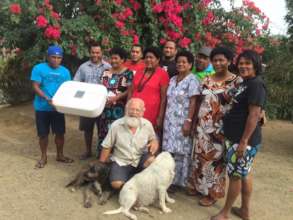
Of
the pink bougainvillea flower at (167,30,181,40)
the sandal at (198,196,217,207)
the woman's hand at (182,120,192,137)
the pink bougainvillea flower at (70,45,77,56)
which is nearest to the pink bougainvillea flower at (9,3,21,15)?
the pink bougainvillea flower at (70,45,77,56)

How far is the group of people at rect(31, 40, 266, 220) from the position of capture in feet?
12.2

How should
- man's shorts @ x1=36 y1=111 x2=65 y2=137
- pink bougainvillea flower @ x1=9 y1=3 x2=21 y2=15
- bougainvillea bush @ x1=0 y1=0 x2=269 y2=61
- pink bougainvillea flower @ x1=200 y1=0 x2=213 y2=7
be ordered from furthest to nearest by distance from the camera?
pink bougainvillea flower @ x1=200 y1=0 x2=213 y2=7 < bougainvillea bush @ x1=0 y1=0 x2=269 y2=61 < pink bougainvillea flower @ x1=9 y1=3 x2=21 y2=15 < man's shorts @ x1=36 y1=111 x2=65 y2=137

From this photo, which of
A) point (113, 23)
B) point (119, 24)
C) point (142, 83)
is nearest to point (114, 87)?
point (142, 83)

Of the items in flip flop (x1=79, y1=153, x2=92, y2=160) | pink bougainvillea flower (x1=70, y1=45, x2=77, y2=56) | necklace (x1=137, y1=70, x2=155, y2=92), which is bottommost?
flip flop (x1=79, y1=153, x2=92, y2=160)

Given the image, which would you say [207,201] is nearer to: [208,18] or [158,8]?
[158,8]

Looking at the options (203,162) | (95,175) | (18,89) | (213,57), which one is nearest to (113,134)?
(95,175)

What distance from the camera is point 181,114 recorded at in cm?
449

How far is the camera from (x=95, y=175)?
461 centimetres

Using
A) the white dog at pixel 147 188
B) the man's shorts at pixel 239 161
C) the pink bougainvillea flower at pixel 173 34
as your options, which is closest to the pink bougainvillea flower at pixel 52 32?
the pink bougainvillea flower at pixel 173 34

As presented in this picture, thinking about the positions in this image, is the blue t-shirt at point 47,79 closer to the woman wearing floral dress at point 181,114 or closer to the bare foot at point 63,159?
the bare foot at point 63,159

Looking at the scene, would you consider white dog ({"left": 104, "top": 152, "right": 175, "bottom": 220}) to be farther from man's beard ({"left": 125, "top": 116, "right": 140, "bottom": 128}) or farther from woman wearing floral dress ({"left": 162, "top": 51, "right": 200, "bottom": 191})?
man's beard ({"left": 125, "top": 116, "right": 140, "bottom": 128})

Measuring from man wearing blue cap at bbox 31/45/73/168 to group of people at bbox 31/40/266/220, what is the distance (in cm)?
1

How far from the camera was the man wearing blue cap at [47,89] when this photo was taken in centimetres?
521

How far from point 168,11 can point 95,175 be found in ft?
12.2
